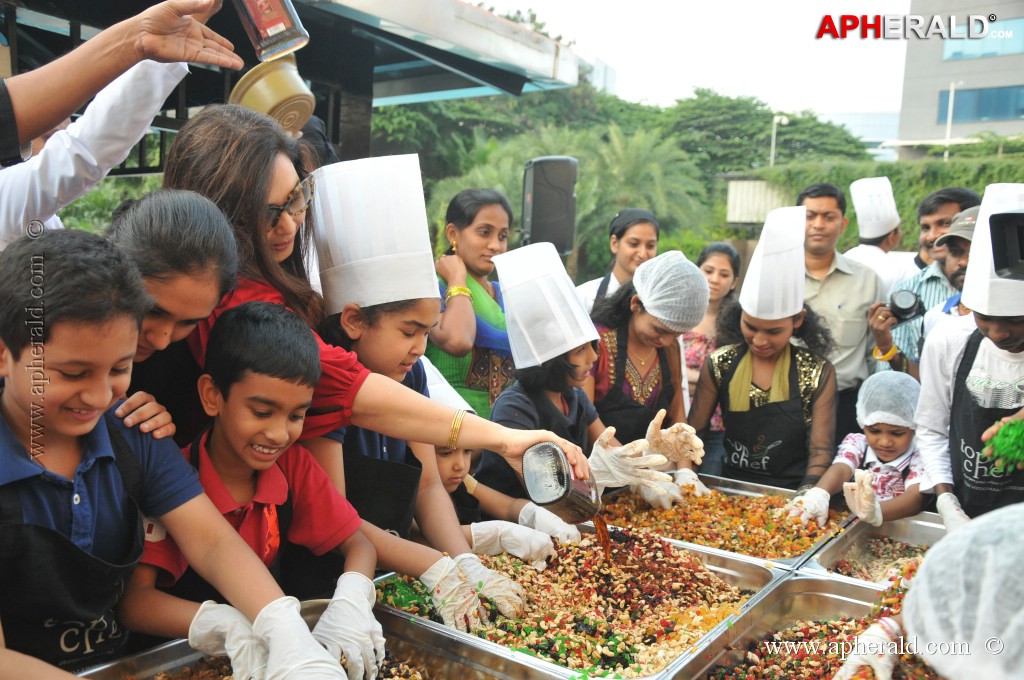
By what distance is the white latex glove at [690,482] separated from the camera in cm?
302

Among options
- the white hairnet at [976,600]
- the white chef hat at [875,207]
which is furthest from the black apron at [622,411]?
the white chef hat at [875,207]

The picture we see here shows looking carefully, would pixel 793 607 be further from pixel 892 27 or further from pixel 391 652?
pixel 892 27

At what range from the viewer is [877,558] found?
106 inches

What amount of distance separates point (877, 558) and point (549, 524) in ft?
3.80

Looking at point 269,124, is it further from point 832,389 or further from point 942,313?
point 942,313

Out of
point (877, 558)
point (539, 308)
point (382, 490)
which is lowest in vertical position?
point (877, 558)

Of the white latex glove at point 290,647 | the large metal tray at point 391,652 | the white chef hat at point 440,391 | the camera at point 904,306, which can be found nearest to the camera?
the white latex glove at point 290,647

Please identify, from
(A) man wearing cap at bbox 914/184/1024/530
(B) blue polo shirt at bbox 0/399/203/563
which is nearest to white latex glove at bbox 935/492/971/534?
(A) man wearing cap at bbox 914/184/1024/530

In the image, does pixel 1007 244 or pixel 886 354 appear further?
pixel 886 354

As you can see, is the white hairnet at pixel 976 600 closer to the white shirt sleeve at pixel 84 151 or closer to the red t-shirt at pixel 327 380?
the red t-shirt at pixel 327 380

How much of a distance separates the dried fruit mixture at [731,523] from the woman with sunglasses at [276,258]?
3.08ft

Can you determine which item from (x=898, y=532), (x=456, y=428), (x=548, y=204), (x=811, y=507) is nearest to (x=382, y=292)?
(x=456, y=428)

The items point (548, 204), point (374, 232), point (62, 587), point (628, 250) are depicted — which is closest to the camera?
point (62, 587)

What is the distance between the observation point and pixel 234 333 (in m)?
1.63
